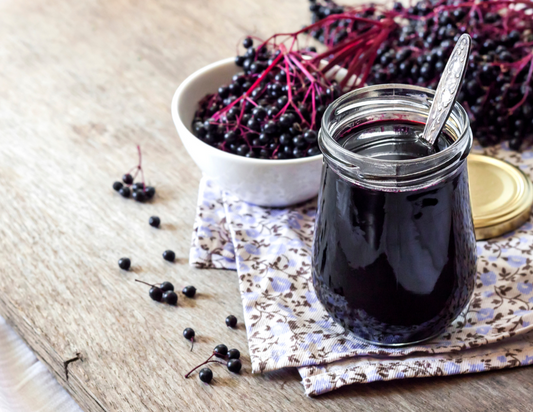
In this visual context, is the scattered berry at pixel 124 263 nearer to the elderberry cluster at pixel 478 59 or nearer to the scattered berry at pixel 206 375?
the scattered berry at pixel 206 375

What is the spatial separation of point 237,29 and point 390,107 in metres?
0.71

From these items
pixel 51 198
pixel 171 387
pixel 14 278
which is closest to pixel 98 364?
pixel 171 387

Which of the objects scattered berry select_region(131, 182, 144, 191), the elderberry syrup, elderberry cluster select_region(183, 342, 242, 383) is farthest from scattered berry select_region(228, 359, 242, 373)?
scattered berry select_region(131, 182, 144, 191)

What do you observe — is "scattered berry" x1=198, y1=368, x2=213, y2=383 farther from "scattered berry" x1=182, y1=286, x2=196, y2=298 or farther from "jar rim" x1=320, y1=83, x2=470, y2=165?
"jar rim" x1=320, y1=83, x2=470, y2=165

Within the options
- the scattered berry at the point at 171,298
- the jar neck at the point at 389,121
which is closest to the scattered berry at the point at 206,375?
the scattered berry at the point at 171,298

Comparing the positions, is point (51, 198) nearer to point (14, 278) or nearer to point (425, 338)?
point (14, 278)

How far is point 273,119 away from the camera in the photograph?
799 mm

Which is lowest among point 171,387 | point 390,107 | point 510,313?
point 510,313

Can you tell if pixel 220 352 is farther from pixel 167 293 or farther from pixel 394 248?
pixel 394 248

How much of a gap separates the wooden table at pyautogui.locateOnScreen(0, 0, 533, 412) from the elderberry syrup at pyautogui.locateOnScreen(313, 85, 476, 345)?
0.27ft

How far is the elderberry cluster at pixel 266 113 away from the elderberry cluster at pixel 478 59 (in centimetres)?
18

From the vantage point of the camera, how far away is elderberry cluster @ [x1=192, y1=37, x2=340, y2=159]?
0.79 meters

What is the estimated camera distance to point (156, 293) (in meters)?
0.73

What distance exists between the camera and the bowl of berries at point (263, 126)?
0.78 metres
